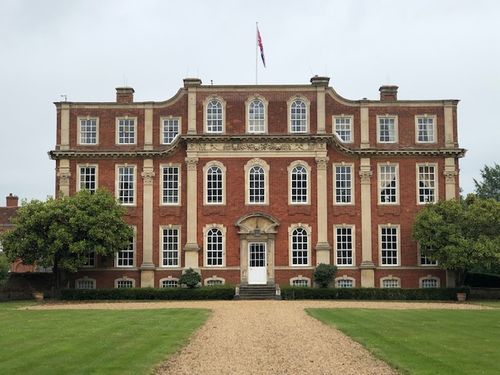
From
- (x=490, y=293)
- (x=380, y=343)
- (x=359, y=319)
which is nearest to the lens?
(x=380, y=343)

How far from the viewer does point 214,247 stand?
151ft

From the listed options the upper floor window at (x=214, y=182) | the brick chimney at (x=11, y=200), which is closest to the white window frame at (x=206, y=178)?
the upper floor window at (x=214, y=182)

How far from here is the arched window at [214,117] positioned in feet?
154

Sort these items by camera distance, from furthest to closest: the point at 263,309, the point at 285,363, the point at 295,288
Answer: the point at 295,288, the point at 263,309, the point at 285,363

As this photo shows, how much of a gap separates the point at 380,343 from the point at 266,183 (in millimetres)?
26796

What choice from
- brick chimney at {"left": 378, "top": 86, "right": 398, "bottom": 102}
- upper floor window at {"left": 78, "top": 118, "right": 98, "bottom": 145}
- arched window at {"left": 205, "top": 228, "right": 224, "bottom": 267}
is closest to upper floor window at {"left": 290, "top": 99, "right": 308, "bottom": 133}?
brick chimney at {"left": 378, "top": 86, "right": 398, "bottom": 102}

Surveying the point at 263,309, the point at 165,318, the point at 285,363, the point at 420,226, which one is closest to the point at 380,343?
the point at 285,363

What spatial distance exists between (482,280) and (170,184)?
21.1 m

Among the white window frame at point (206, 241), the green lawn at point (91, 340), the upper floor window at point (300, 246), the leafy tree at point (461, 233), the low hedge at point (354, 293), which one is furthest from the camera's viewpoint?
the upper floor window at point (300, 246)

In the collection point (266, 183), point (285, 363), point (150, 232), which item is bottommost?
point (285, 363)

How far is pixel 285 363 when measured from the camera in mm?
17031

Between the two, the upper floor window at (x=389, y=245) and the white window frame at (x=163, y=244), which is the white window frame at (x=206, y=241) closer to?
the white window frame at (x=163, y=244)

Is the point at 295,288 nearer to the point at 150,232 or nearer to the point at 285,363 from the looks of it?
the point at 150,232

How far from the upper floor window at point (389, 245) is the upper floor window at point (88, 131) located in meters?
19.0
